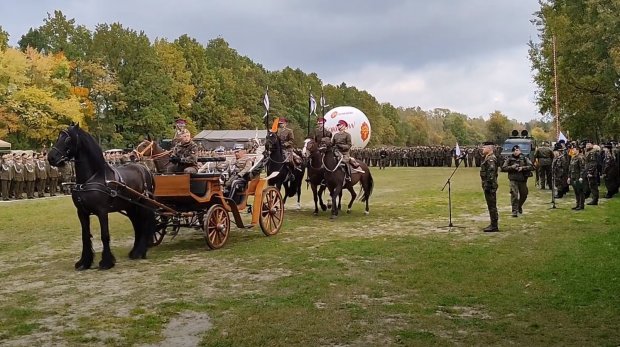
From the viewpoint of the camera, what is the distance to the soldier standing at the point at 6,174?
75.8 feet

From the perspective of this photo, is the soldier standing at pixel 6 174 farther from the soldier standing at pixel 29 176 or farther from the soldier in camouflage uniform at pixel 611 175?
the soldier in camouflage uniform at pixel 611 175

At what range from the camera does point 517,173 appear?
14961 mm

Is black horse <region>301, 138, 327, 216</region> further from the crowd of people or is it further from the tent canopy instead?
the tent canopy

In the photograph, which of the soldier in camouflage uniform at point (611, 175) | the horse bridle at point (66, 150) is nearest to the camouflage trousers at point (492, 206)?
the horse bridle at point (66, 150)

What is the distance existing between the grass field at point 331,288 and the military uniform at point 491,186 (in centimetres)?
38

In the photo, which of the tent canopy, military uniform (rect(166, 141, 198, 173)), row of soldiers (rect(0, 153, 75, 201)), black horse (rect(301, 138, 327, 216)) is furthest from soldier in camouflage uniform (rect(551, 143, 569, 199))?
the tent canopy

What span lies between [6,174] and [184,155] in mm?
15048

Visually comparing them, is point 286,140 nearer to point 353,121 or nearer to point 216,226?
point 216,226

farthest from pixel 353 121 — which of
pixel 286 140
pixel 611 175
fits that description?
pixel 286 140

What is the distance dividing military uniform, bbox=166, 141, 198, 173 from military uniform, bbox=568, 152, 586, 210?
10468 mm

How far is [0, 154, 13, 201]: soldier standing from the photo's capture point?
23.1 m

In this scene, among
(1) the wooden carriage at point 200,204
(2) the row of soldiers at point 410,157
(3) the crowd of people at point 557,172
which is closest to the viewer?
(1) the wooden carriage at point 200,204

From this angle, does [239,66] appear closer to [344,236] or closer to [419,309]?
[344,236]

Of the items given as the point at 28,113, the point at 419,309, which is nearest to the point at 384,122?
the point at 28,113
